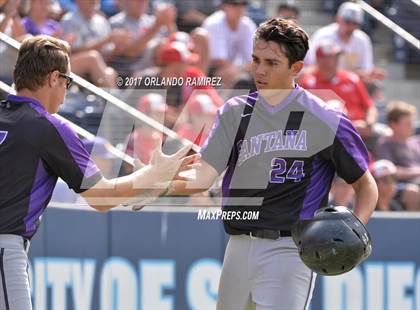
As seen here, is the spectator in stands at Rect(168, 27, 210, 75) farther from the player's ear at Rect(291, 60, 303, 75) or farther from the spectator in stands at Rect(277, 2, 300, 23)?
the player's ear at Rect(291, 60, 303, 75)

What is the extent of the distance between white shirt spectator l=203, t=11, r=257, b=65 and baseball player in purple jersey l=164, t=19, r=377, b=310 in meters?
4.31

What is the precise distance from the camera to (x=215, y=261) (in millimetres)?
7242

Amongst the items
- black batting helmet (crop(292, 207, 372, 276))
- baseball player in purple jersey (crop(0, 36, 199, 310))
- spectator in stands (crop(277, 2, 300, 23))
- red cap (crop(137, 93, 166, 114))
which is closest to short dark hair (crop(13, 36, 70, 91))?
baseball player in purple jersey (crop(0, 36, 199, 310))

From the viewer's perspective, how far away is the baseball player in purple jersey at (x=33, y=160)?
4.22 metres

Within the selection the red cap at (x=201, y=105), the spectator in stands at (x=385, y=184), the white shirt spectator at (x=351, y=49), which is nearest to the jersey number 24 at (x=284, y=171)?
the red cap at (x=201, y=105)

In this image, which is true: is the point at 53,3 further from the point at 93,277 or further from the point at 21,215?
the point at 21,215

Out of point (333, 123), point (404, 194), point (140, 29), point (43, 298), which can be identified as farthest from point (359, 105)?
point (333, 123)

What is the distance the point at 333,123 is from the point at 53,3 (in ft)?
15.5

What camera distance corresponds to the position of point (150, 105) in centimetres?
718

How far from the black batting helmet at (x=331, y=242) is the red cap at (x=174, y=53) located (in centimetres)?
383

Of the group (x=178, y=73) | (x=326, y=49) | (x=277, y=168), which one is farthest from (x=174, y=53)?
(x=277, y=168)

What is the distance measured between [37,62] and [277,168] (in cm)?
125

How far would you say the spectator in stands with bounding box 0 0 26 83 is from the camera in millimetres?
6880

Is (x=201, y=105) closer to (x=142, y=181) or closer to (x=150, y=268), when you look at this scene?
(x=150, y=268)
